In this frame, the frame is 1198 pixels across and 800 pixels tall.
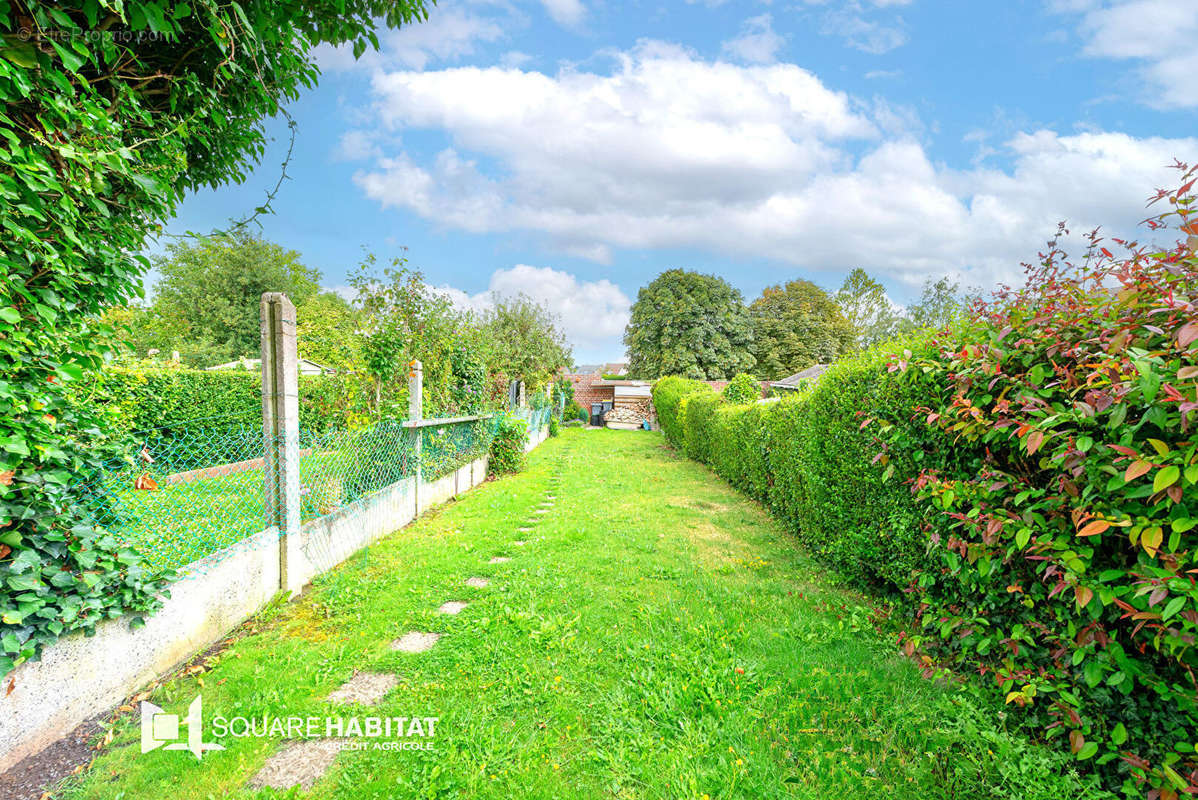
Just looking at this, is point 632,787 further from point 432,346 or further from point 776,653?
point 432,346

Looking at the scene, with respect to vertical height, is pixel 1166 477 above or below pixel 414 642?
above

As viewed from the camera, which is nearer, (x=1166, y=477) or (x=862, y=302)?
(x=1166, y=477)

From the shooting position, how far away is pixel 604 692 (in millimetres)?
2473

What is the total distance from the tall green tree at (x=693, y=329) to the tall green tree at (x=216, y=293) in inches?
865

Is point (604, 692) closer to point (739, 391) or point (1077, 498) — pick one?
point (1077, 498)

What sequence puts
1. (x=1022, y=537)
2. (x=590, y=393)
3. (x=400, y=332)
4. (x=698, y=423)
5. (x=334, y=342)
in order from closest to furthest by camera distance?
(x=1022, y=537), (x=334, y=342), (x=400, y=332), (x=698, y=423), (x=590, y=393)

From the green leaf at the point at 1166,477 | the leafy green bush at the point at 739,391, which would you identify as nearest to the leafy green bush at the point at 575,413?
the leafy green bush at the point at 739,391

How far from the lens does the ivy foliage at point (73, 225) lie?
1804 mm

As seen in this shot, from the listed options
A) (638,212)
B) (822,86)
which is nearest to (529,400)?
(638,212)

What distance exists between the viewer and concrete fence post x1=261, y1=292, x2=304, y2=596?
357cm

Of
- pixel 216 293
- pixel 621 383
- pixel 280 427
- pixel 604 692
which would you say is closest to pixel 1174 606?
pixel 604 692

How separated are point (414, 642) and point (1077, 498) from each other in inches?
137

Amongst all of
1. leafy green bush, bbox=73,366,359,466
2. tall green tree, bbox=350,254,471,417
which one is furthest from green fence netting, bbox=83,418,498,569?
tall green tree, bbox=350,254,471,417

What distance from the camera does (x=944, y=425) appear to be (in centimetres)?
224
